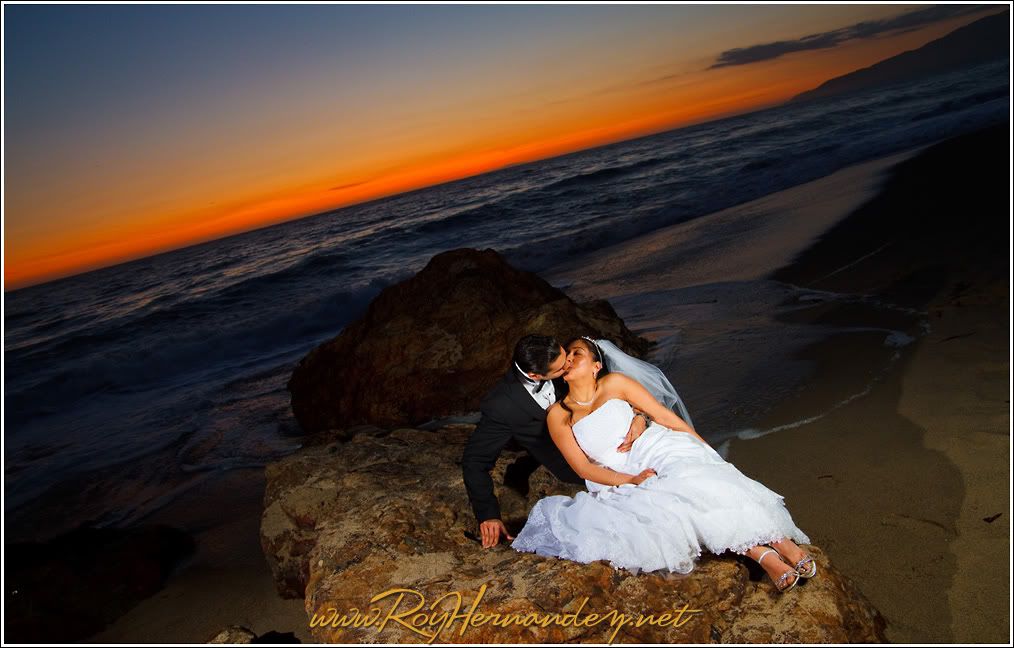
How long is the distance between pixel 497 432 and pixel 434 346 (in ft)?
11.4

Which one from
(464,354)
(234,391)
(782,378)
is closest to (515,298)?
(464,354)

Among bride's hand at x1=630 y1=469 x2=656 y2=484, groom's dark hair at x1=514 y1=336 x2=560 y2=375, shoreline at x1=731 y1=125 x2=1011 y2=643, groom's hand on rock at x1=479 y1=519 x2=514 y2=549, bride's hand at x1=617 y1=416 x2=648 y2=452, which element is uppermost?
groom's dark hair at x1=514 y1=336 x2=560 y2=375

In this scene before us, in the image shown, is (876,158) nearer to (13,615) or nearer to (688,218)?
(688,218)

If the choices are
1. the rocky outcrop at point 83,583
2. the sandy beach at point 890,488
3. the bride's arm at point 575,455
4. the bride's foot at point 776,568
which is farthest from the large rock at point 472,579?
the rocky outcrop at point 83,583

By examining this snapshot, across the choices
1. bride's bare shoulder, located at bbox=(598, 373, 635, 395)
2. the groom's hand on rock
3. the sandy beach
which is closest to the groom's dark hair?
bride's bare shoulder, located at bbox=(598, 373, 635, 395)

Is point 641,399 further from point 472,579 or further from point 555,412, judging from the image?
point 472,579

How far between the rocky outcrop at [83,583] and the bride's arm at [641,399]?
13.2 feet

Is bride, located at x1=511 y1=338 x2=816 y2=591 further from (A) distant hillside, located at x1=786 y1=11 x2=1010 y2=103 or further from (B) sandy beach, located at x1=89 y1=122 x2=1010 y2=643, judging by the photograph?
(A) distant hillside, located at x1=786 y1=11 x2=1010 y2=103

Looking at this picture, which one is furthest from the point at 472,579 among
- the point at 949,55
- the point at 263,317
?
the point at 949,55

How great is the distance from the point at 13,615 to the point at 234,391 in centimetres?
757

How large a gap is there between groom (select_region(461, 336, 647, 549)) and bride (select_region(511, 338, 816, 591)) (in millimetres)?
145

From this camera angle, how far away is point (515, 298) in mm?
7836

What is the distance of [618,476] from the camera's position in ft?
12.3

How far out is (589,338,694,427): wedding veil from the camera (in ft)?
13.8
